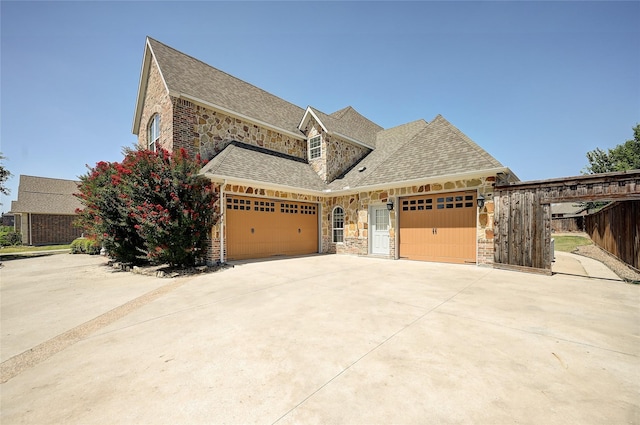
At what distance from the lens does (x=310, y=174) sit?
15086 mm

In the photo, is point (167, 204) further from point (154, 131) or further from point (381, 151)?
point (381, 151)

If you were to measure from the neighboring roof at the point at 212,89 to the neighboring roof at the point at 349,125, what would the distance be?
1.63 m

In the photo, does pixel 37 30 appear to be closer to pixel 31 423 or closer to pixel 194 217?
pixel 194 217

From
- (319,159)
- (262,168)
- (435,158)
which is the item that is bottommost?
(262,168)

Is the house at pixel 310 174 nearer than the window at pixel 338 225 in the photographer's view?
Yes

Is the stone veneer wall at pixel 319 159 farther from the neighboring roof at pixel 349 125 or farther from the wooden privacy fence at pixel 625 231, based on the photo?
the wooden privacy fence at pixel 625 231

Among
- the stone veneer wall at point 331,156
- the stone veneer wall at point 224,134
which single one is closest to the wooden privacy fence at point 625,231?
the stone veneer wall at point 331,156

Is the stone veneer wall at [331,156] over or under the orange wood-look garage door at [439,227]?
over

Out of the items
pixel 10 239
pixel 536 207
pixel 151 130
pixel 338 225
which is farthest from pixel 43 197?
pixel 536 207

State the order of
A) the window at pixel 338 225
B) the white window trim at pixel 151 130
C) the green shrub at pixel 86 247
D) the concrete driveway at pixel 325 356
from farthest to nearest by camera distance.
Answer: the green shrub at pixel 86 247, the window at pixel 338 225, the white window trim at pixel 151 130, the concrete driveway at pixel 325 356

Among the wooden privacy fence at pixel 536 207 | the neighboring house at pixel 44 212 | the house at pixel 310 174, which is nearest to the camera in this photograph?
the wooden privacy fence at pixel 536 207

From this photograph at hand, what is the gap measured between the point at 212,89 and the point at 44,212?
2399 centimetres

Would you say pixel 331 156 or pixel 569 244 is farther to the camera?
pixel 569 244

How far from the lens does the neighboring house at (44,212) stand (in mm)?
24125
